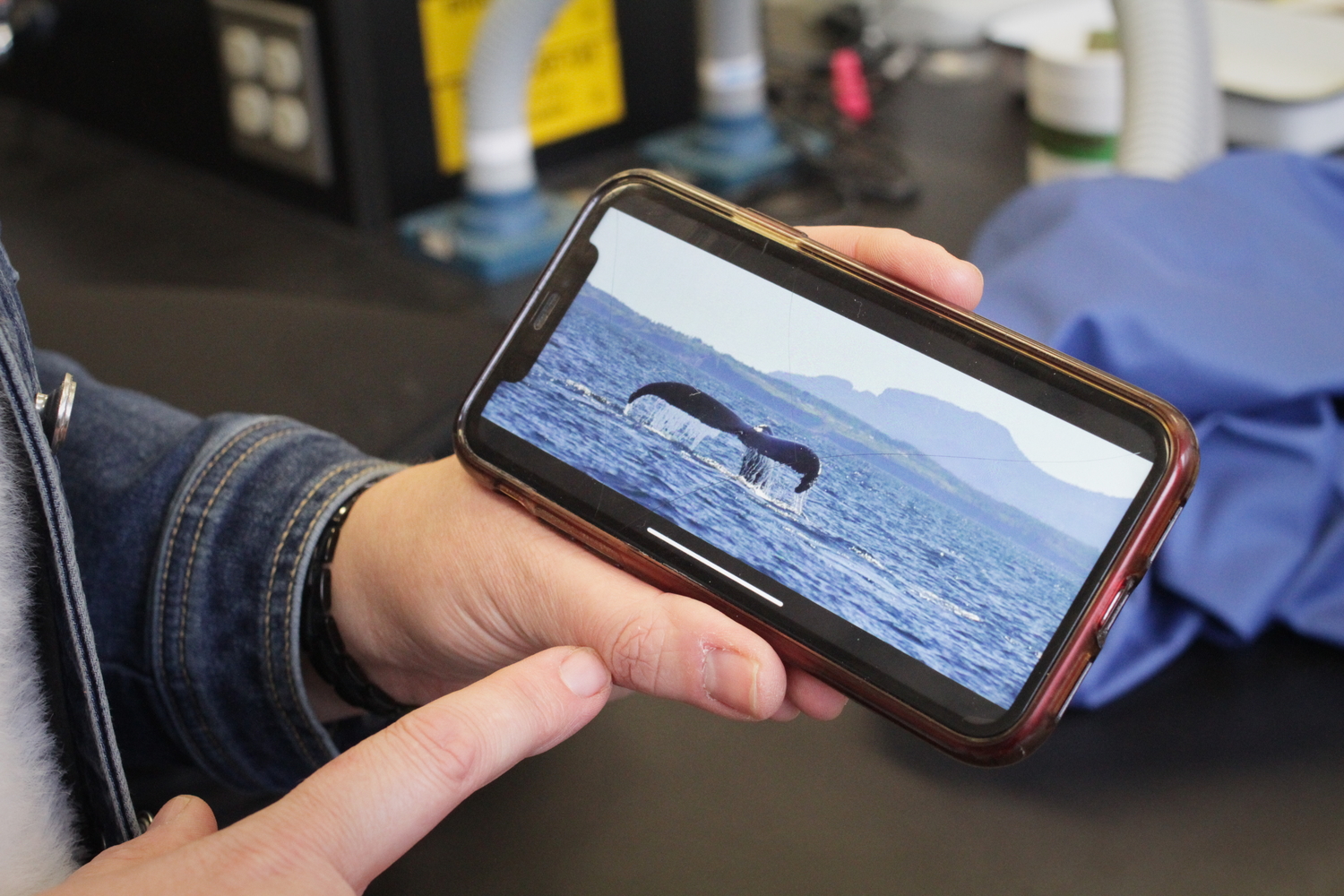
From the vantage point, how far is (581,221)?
14.2 inches

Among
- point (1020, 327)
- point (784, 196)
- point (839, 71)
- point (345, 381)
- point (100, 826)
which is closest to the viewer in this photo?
point (100, 826)

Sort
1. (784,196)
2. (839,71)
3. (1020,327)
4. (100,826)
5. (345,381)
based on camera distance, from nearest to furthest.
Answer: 1. (100,826)
2. (1020,327)
3. (345,381)
4. (784,196)
5. (839,71)

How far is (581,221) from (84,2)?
77 cm

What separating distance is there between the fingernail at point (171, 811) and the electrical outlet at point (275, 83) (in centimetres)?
61

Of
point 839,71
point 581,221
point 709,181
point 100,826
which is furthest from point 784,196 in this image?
point 100,826

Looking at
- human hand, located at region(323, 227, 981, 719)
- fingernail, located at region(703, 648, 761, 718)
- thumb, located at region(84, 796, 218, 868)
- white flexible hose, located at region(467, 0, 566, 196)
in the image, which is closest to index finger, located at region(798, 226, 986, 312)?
human hand, located at region(323, 227, 981, 719)

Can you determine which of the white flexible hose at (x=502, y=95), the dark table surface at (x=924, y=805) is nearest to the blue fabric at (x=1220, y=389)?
the dark table surface at (x=924, y=805)

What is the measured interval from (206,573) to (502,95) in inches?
16.8

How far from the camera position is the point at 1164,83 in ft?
1.85

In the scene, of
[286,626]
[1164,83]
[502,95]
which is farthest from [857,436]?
[502,95]

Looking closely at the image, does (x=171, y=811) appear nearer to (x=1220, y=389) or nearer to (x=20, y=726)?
(x=20, y=726)

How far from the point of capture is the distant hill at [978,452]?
0.99ft

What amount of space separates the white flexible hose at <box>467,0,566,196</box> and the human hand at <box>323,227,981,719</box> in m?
0.39

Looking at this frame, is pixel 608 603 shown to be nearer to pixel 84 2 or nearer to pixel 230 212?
pixel 230 212
